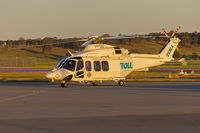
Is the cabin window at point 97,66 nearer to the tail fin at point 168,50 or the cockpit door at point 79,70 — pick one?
the cockpit door at point 79,70

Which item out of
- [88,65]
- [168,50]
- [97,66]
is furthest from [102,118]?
[168,50]

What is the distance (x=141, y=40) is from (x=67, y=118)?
14950cm

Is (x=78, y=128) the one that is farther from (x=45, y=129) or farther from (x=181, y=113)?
(x=181, y=113)

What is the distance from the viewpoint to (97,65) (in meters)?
32.5

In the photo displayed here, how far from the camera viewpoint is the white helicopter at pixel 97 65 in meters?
31.1

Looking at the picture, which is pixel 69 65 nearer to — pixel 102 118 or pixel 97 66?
pixel 97 66

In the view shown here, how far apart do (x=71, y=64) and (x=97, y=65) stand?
224cm

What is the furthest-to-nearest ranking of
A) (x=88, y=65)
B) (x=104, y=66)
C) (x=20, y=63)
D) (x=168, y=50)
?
(x=20, y=63), (x=168, y=50), (x=104, y=66), (x=88, y=65)

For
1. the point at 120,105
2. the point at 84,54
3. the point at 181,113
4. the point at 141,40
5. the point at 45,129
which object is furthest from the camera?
the point at 141,40

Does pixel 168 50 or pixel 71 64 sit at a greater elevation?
pixel 168 50

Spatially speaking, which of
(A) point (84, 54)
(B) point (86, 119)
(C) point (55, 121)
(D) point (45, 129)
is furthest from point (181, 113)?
(A) point (84, 54)

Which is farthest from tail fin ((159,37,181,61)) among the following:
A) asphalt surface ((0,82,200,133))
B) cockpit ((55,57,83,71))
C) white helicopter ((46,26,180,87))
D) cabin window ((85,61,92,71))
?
asphalt surface ((0,82,200,133))

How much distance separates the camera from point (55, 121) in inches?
494

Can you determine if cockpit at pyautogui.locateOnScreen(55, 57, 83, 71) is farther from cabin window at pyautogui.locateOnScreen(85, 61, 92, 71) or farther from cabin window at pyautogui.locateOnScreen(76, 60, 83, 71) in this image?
cabin window at pyautogui.locateOnScreen(85, 61, 92, 71)
